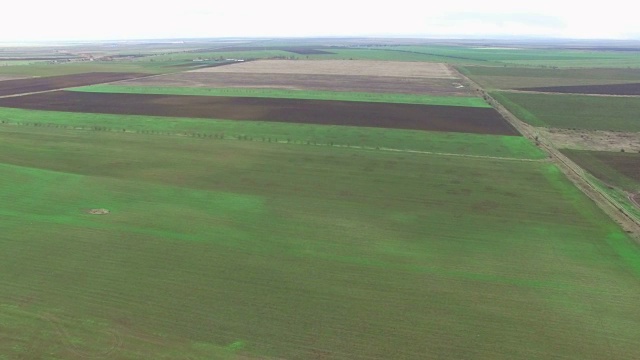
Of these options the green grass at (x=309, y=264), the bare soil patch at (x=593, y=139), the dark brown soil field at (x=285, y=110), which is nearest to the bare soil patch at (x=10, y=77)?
the dark brown soil field at (x=285, y=110)

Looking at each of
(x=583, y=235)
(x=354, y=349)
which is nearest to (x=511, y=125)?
(x=583, y=235)

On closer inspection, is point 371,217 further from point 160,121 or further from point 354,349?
point 160,121

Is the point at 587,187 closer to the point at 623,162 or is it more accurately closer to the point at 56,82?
the point at 623,162

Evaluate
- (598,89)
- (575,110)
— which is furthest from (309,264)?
(598,89)

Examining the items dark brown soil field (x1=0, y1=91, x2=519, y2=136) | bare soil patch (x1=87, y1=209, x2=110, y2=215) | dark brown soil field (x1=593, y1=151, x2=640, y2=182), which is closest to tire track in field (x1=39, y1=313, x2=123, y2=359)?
bare soil patch (x1=87, y1=209, x2=110, y2=215)

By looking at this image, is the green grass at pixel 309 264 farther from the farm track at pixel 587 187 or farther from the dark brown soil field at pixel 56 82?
the dark brown soil field at pixel 56 82

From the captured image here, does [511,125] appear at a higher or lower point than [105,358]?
higher

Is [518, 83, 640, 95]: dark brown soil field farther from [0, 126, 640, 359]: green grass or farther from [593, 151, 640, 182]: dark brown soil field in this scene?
[0, 126, 640, 359]: green grass
